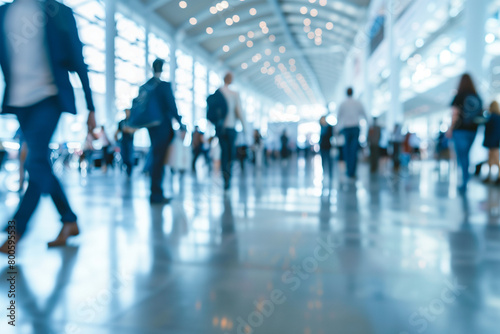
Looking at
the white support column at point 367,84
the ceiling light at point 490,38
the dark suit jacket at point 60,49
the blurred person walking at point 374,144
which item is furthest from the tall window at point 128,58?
the dark suit jacket at point 60,49

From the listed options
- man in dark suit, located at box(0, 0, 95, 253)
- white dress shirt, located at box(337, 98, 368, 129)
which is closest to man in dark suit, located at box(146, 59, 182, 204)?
man in dark suit, located at box(0, 0, 95, 253)

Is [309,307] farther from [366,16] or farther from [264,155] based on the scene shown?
[366,16]

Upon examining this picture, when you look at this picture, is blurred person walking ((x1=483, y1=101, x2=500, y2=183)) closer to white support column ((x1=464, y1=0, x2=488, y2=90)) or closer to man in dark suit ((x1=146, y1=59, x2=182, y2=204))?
white support column ((x1=464, y1=0, x2=488, y2=90))

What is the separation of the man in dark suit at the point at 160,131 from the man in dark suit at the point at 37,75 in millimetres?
2255

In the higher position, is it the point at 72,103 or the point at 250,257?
the point at 72,103

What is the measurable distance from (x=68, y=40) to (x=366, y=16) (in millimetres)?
23838

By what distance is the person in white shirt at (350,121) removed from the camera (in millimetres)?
7805

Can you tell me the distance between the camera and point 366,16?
2397cm

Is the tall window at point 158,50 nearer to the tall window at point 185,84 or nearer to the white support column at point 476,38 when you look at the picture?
the tall window at point 185,84

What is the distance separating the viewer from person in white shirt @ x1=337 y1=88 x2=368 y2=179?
7805 millimetres

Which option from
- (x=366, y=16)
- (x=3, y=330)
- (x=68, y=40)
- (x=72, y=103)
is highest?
(x=366, y=16)

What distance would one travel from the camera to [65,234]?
2.66 meters

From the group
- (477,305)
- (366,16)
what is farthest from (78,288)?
(366,16)

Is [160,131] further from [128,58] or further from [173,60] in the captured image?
[173,60]
